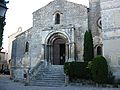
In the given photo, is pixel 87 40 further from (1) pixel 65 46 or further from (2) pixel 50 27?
(2) pixel 50 27

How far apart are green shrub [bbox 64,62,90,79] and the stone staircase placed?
3.15 ft

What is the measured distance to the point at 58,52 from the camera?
887 inches

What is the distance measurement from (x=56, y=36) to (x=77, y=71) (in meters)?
6.48

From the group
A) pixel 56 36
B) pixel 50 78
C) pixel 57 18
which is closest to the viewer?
pixel 50 78

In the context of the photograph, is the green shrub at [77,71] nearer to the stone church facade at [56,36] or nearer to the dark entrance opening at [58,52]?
the stone church facade at [56,36]

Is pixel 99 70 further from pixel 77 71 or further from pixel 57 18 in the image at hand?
pixel 57 18

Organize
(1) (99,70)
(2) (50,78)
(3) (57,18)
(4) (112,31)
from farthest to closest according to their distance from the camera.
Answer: (3) (57,18) < (2) (50,78) < (4) (112,31) < (1) (99,70)

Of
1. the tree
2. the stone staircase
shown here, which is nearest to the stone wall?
the tree

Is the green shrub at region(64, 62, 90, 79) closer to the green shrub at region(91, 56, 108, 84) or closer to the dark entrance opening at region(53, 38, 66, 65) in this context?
the green shrub at region(91, 56, 108, 84)

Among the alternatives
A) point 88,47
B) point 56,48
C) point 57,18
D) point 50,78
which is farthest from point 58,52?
point 50,78

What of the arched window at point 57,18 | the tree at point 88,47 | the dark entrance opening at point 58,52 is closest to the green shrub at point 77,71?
the tree at point 88,47

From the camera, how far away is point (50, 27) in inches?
874

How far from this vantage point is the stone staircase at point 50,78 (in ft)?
54.3

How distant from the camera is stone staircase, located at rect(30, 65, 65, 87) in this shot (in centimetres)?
1654
